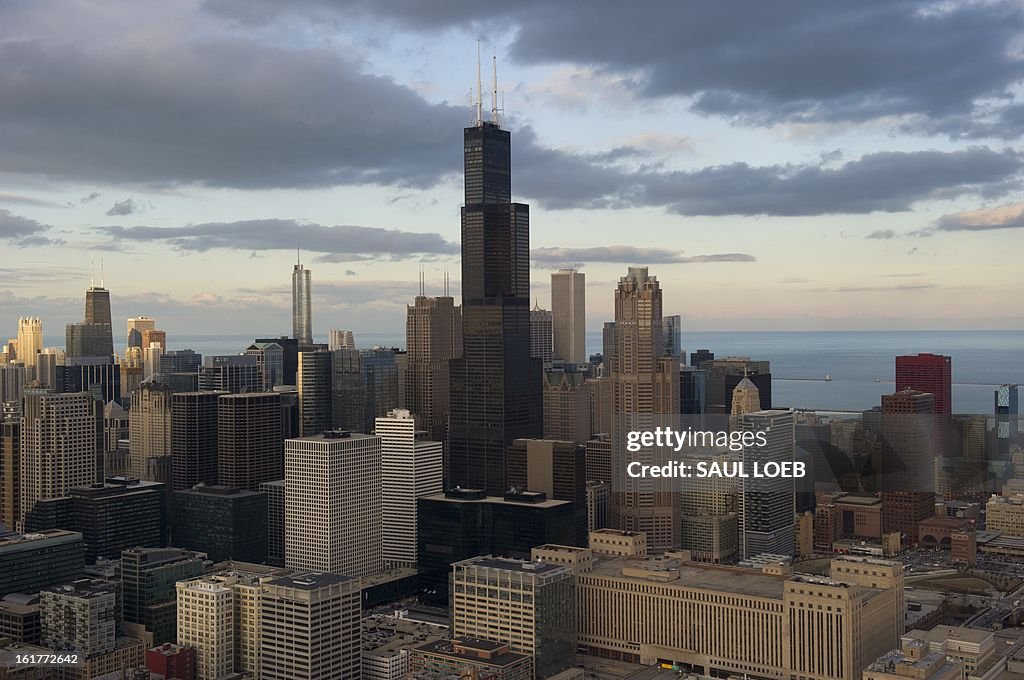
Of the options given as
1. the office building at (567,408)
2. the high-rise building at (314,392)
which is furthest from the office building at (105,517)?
the office building at (567,408)

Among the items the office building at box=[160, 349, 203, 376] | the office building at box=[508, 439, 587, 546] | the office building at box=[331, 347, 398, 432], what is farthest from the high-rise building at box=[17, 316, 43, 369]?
the office building at box=[508, 439, 587, 546]

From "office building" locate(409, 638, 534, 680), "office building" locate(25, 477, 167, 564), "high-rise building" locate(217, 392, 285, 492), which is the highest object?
"high-rise building" locate(217, 392, 285, 492)

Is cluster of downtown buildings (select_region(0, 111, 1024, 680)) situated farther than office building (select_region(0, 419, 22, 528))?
No

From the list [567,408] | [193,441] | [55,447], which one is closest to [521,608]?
[55,447]

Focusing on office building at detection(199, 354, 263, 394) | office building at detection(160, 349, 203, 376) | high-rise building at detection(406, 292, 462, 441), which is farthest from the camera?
office building at detection(160, 349, 203, 376)

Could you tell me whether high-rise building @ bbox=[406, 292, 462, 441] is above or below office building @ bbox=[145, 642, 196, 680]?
above

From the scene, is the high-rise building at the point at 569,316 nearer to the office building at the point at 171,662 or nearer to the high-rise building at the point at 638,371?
the high-rise building at the point at 638,371

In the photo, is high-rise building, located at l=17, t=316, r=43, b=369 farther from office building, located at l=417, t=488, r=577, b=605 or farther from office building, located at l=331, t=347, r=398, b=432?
office building, located at l=417, t=488, r=577, b=605

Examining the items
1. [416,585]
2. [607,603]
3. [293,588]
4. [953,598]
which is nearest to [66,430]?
[416,585]

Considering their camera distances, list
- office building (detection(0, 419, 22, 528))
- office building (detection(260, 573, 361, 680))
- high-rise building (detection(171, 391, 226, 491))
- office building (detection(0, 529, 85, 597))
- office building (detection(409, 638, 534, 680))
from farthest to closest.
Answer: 1. high-rise building (detection(171, 391, 226, 491))
2. office building (detection(0, 419, 22, 528))
3. office building (detection(0, 529, 85, 597))
4. office building (detection(409, 638, 534, 680))
5. office building (detection(260, 573, 361, 680))
